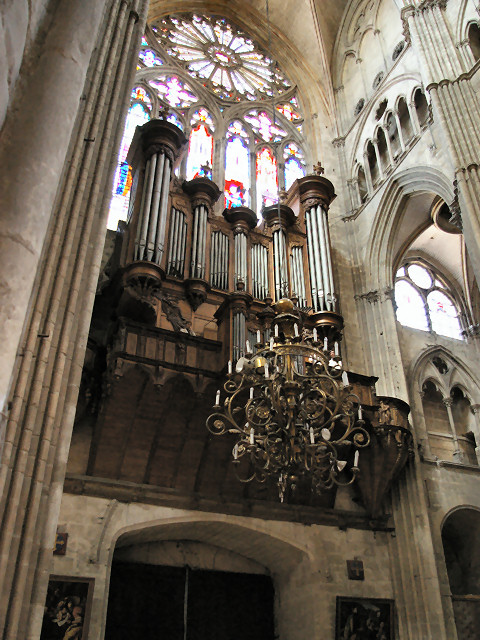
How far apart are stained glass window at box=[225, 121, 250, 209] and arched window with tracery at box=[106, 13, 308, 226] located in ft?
0.09

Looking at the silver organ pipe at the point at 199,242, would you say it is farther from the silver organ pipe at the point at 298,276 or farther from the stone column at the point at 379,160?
the stone column at the point at 379,160

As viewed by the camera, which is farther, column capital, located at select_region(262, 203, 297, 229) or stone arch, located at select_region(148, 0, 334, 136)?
stone arch, located at select_region(148, 0, 334, 136)

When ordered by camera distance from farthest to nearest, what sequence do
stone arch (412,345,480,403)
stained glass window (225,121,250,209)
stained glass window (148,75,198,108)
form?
1. stained glass window (148,75,198,108)
2. stained glass window (225,121,250,209)
3. stone arch (412,345,480,403)

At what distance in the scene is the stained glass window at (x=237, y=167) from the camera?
15148mm

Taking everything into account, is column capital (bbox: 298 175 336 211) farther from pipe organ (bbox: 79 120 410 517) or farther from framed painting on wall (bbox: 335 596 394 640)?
framed painting on wall (bbox: 335 596 394 640)

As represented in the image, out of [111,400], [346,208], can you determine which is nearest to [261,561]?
[111,400]

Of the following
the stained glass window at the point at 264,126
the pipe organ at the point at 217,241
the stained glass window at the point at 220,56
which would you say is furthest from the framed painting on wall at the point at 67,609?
the stained glass window at the point at 220,56

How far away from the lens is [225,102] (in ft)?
56.1

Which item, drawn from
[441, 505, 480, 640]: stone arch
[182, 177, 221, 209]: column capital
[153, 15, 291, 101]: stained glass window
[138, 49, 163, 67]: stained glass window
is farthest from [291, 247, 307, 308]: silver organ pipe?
[138, 49, 163, 67]: stained glass window

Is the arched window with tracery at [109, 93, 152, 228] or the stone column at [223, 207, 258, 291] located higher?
the arched window with tracery at [109, 93, 152, 228]

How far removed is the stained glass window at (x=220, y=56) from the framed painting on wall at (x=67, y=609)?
13884mm

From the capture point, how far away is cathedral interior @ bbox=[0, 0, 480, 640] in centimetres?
448

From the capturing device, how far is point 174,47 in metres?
17.4

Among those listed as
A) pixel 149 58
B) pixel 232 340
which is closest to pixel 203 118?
pixel 149 58
